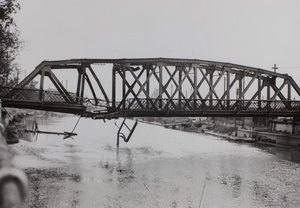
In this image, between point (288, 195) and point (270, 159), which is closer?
point (288, 195)

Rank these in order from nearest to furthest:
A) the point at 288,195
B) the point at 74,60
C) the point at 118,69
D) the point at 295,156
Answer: the point at 288,195, the point at 74,60, the point at 118,69, the point at 295,156

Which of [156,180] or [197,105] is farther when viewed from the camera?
[197,105]

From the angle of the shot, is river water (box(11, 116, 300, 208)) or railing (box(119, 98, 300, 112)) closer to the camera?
river water (box(11, 116, 300, 208))

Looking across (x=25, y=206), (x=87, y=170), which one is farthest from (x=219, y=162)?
(x=25, y=206)

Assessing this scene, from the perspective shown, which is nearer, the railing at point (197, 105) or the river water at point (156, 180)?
the river water at point (156, 180)

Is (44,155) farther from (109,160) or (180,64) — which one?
(180,64)

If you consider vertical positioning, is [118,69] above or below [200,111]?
above

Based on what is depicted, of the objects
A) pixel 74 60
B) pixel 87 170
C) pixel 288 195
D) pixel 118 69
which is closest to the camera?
pixel 288 195

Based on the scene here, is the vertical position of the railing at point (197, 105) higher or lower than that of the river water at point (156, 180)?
higher

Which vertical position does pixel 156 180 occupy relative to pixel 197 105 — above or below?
below

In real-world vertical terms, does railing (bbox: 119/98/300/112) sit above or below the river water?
above

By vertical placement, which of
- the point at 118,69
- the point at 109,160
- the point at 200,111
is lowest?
the point at 109,160
